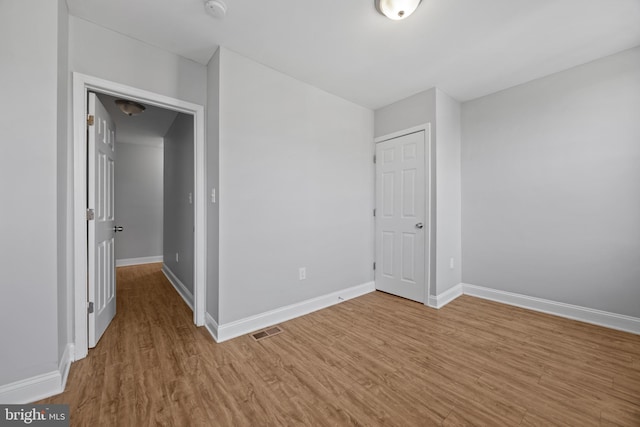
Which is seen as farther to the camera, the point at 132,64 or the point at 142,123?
the point at 142,123

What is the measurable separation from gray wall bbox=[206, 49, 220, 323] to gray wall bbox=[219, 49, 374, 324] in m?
0.05

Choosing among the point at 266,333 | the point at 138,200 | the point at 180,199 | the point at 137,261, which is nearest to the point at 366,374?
the point at 266,333

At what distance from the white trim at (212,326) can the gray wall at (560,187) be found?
314cm

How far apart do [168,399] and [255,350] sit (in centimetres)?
66

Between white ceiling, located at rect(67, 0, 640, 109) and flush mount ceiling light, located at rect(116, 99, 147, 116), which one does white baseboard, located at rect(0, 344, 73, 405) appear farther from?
flush mount ceiling light, located at rect(116, 99, 147, 116)

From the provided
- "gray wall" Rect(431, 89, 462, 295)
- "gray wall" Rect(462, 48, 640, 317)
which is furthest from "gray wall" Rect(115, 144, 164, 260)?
"gray wall" Rect(462, 48, 640, 317)

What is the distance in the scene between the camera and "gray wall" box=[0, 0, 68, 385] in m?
1.40

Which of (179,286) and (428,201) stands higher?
(428,201)

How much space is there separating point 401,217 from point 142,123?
14.1 ft

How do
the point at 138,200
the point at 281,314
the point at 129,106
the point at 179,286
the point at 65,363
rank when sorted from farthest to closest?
the point at 138,200, the point at 179,286, the point at 129,106, the point at 281,314, the point at 65,363

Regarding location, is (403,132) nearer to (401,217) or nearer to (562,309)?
(401,217)

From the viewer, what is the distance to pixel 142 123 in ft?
13.2

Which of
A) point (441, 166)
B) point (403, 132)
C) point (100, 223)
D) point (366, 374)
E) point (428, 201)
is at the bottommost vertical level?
point (366, 374)

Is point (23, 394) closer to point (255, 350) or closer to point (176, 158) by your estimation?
point (255, 350)
